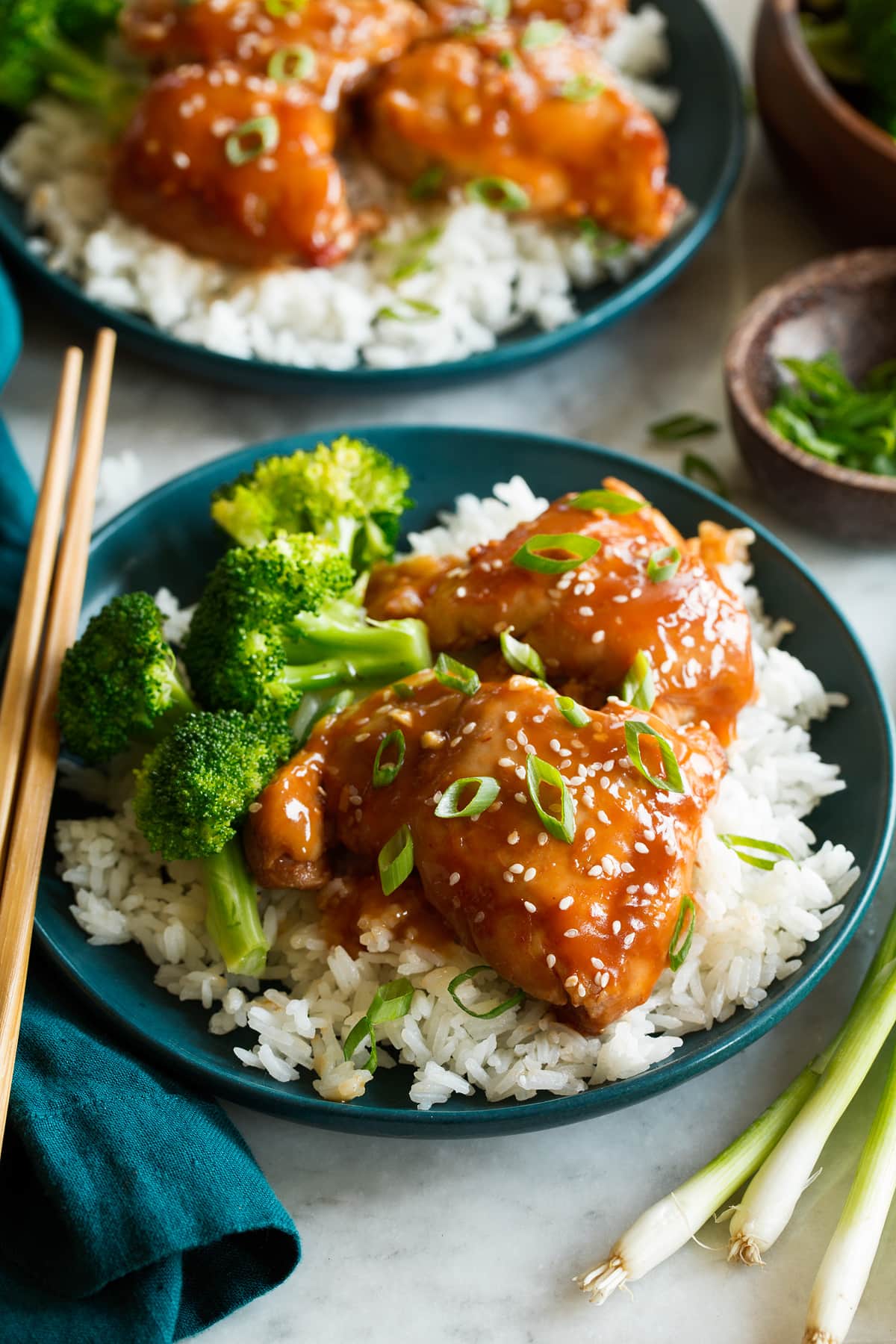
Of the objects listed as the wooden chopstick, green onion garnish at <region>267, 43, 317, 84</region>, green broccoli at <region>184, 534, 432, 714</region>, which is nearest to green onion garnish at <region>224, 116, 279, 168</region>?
green onion garnish at <region>267, 43, 317, 84</region>

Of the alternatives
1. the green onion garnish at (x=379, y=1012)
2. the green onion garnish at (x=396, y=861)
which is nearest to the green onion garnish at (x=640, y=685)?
the green onion garnish at (x=396, y=861)

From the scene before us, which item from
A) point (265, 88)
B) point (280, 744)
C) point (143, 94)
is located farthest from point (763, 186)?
point (280, 744)

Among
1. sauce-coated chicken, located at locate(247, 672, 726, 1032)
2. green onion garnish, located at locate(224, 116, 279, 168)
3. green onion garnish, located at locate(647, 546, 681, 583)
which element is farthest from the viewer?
green onion garnish, located at locate(224, 116, 279, 168)

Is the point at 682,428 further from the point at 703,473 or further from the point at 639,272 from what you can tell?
the point at 639,272

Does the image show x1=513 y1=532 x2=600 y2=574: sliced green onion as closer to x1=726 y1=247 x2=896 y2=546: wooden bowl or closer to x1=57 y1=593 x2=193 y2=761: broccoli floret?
x1=57 y1=593 x2=193 y2=761: broccoli floret

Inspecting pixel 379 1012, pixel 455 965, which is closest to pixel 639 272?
pixel 455 965

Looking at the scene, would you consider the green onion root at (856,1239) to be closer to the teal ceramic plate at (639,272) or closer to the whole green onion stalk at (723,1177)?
the whole green onion stalk at (723,1177)

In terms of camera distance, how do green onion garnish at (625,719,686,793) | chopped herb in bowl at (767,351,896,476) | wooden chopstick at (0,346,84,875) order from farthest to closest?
chopped herb in bowl at (767,351,896,476)
wooden chopstick at (0,346,84,875)
green onion garnish at (625,719,686,793)
